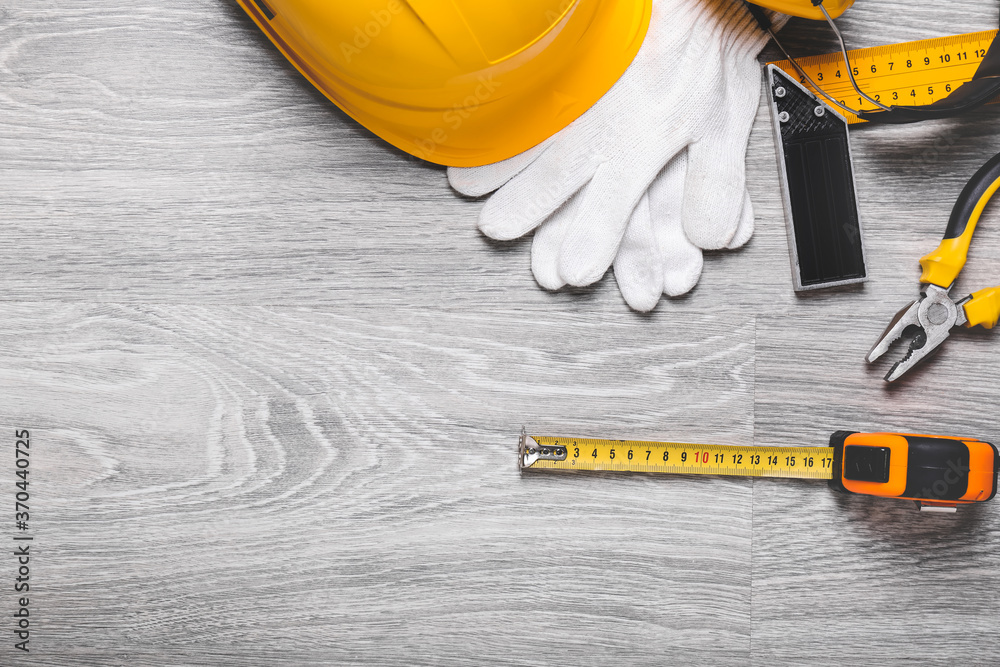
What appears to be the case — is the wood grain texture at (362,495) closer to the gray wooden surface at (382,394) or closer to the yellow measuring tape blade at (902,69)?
the gray wooden surface at (382,394)

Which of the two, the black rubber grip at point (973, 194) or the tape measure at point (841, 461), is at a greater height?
the black rubber grip at point (973, 194)

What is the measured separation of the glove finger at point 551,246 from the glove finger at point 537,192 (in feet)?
0.05

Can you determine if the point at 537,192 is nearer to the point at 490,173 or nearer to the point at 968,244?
the point at 490,173

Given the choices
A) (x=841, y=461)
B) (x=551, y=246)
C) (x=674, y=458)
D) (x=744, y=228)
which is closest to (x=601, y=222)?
(x=551, y=246)

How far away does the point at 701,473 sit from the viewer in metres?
0.93

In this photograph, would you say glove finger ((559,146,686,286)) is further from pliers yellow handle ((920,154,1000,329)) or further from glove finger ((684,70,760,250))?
pliers yellow handle ((920,154,1000,329))

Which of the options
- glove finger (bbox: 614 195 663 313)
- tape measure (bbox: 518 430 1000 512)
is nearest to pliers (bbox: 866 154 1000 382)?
tape measure (bbox: 518 430 1000 512)

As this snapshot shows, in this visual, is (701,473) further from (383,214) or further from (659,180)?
(383,214)

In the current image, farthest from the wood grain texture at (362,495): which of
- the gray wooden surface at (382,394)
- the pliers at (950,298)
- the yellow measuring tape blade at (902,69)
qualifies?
the yellow measuring tape blade at (902,69)

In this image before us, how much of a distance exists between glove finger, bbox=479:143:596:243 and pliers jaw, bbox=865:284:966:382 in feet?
1.59

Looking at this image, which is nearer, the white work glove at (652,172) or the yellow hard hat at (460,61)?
the yellow hard hat at (460,61)

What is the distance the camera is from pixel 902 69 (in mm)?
940

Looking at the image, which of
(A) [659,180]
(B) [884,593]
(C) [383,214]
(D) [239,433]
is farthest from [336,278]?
(B) [884,593]

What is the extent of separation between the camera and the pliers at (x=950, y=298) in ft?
2.98
